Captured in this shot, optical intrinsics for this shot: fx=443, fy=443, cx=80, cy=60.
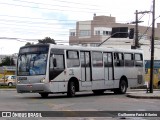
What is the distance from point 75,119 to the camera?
14.2 m


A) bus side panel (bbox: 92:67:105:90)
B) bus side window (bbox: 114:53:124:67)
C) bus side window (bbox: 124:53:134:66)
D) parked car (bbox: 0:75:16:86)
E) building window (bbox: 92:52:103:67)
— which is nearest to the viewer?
bus side panel (bbox: 92:67:105:90)

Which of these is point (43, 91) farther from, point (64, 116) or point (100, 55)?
point (64, 116)

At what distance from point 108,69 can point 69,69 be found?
178 inches

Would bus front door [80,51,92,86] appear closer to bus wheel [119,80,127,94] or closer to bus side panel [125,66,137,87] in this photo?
bus wheel [119,80,127,94]

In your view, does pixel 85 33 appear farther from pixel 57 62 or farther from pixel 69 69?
pixel 57 62

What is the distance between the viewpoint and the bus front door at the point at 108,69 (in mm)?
29498

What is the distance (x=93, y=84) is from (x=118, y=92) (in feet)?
13.8

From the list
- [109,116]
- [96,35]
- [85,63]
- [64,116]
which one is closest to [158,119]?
[109,116]

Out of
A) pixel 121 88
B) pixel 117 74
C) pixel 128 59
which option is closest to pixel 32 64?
pixel 117 74

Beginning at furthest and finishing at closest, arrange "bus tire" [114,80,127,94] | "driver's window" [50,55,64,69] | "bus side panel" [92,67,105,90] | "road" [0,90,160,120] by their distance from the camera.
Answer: "bus tire" [114,80,127,94]
"bus side panel" [92,67,105,90]
"driver's window" [50,55,64,69]
"road" [0,90,160,120]

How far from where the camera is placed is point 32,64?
979 inches

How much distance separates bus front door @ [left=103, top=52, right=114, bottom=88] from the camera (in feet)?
96.8

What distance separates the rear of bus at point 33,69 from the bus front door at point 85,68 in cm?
323

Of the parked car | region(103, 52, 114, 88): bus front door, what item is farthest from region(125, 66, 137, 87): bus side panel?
Result: the parked car
